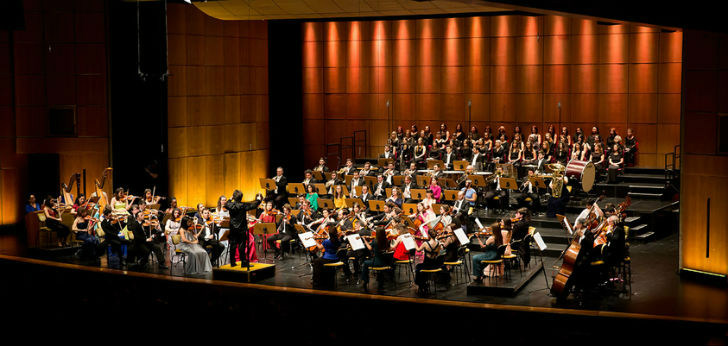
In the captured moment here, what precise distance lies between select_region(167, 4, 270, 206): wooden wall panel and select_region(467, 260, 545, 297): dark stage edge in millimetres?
9435

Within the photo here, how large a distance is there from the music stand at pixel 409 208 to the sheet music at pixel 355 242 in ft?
7.57

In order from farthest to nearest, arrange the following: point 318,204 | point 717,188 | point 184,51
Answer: point 184,51 < point 318,204 < point 717,188

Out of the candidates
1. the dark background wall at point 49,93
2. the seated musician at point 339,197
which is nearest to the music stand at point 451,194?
the seated musician at point 339,197

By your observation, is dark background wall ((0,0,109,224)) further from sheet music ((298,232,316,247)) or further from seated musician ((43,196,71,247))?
sheet music ((298,232,316,247))

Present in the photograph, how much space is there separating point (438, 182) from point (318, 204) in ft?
8.39

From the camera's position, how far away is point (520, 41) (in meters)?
21.8

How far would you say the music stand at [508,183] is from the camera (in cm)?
1614

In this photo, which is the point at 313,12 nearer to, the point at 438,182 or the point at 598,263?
the point at 438,182

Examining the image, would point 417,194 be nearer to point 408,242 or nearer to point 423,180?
point 423,180

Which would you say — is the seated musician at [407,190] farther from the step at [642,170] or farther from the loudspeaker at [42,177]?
the loudspeaker at [42,177]

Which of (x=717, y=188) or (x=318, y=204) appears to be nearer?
(x=717, y=188)

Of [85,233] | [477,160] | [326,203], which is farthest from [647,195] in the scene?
[85,233]

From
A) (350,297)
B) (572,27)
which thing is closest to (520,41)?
(572,27)

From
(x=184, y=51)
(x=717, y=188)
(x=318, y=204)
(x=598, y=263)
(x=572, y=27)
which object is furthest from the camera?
(x=572, y=27)
